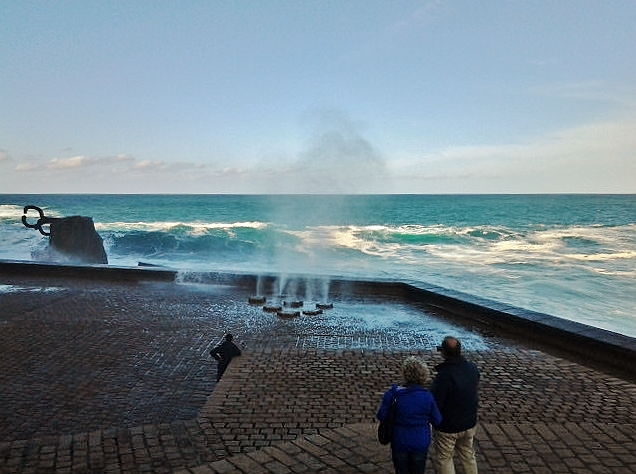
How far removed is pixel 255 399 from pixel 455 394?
2858mm

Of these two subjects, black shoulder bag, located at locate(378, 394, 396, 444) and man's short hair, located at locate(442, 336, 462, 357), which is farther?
man's short hair, located at locate(442, 336, 462, 357)

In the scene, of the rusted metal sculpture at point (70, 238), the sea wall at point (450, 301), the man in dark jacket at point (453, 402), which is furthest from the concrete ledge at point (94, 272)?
the man in dark jacket at point (453, 402)

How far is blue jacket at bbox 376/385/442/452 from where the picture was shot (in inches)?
128

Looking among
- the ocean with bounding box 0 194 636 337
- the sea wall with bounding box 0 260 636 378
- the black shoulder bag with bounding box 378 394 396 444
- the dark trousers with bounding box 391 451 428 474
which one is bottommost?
the ocean with bounding box 0 194 636 337

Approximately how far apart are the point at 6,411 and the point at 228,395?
2.49 metres

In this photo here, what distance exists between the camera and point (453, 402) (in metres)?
3.46

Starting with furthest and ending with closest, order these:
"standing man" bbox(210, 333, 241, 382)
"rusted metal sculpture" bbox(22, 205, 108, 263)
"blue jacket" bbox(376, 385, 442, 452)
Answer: "rusted metal sculpture" bbox(22, 205, 108, 263), "standing man" bbox(210, 333, 241, 382), "blue jacket" bbox(376, 385, 442, 452)

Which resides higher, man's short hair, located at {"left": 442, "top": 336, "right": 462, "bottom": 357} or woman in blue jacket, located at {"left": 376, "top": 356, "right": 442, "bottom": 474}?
man's short hair, located at {"left": 442, "top": 336, "right": 462, "bottom": 357}

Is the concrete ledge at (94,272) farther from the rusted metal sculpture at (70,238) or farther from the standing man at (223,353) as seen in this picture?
the standing man at (223,353)

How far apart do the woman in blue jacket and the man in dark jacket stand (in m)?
0.18

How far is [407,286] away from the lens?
1172cm

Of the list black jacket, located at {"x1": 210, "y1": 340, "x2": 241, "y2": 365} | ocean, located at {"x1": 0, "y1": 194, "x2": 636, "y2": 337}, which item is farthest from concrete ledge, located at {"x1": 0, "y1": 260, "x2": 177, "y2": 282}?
black jacket, located at {"x1": 210, "y1": 340, "x2": 241, "y2": 365}

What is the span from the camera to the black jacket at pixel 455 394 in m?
3.45

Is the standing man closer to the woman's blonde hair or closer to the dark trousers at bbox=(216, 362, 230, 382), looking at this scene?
the dark trousers at bbox=(216, 362, 230, 382)
